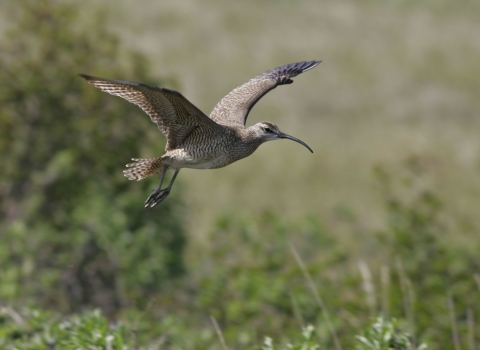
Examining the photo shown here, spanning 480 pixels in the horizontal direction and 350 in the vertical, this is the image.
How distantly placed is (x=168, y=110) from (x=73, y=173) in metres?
5.24

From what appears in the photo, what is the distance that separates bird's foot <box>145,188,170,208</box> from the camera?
22.9ft

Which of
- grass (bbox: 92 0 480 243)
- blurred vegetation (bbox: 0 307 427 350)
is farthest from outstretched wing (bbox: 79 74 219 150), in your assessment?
grass (bbox: 92 0 480 243)

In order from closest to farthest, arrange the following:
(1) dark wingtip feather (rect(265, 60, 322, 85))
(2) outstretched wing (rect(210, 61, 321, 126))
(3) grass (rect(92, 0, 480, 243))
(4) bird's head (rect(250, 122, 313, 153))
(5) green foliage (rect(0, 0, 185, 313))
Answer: (4) bird's head (rect(250, 122, 313, 153)) → (2) outstretched wing (rect(210, 61, 321, 126)) → (1) dark wingtip feather (rect(265, 60, 322, 85)) → (5) green foliage (rect(0, 0, 185, 313)) → (3) grass (rect(92, 0, 480, 243))

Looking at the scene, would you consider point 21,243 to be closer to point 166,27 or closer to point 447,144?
point 447,144

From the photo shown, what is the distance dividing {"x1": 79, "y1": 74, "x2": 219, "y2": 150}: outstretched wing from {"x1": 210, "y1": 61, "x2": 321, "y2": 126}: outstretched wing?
683 mm

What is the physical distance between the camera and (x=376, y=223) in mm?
16375

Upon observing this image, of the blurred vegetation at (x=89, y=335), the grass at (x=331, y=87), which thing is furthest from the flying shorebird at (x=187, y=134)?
the grass at (x=331, y=87)

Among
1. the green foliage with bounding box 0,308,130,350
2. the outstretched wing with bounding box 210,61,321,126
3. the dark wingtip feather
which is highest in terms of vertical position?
the dark wingtip feather

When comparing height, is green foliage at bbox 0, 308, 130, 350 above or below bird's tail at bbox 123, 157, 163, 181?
below

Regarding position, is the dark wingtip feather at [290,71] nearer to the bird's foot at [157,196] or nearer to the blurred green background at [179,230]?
the blurred green background at [179,230]

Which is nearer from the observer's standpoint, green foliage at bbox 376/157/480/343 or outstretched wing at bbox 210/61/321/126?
outstretched wing at bbox 210/61/321/126

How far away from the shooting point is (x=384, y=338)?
4613 millimetres

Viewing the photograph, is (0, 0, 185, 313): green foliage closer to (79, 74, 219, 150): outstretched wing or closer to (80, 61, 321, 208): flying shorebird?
(80, 61, 321, 208): flying shorebird

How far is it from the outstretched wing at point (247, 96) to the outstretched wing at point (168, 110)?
0.68 meters
